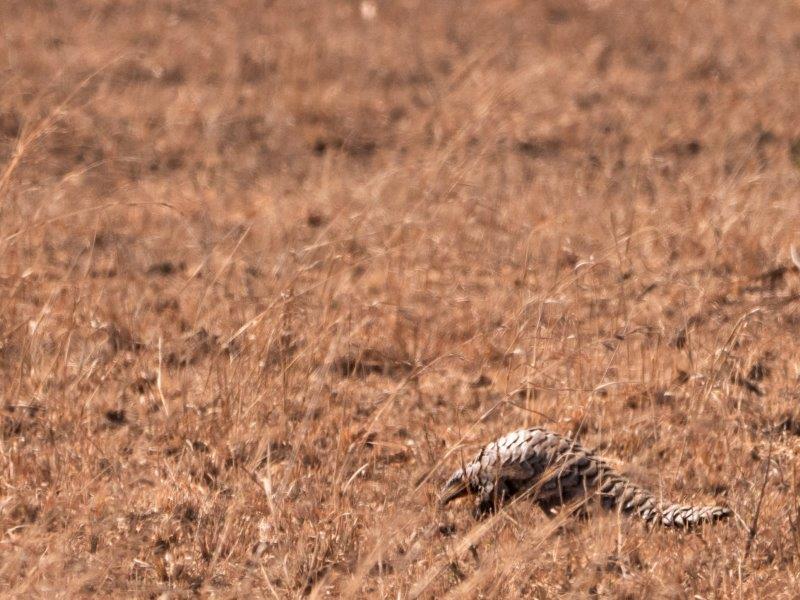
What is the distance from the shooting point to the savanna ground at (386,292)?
10.7 ft

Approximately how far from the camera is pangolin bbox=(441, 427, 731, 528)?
3408mm

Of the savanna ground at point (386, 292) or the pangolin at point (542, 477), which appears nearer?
the savanna ground at point (386, 292)

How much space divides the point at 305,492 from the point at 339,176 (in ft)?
11.0

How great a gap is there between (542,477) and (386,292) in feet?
6.13

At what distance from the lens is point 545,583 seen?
3.13 m

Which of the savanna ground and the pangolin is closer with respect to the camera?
the savanna ground

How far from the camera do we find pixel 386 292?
509 centimetres

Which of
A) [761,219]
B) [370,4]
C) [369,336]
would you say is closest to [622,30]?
[370,4]

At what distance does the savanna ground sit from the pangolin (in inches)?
3.1

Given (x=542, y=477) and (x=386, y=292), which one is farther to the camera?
(x=386, y=292)

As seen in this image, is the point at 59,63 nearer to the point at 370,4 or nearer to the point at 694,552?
the point at 370,4

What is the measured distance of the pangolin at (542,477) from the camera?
11.2 feet

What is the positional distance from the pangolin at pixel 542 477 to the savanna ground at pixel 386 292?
0.26ft

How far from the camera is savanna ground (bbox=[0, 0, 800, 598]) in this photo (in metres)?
3.27
